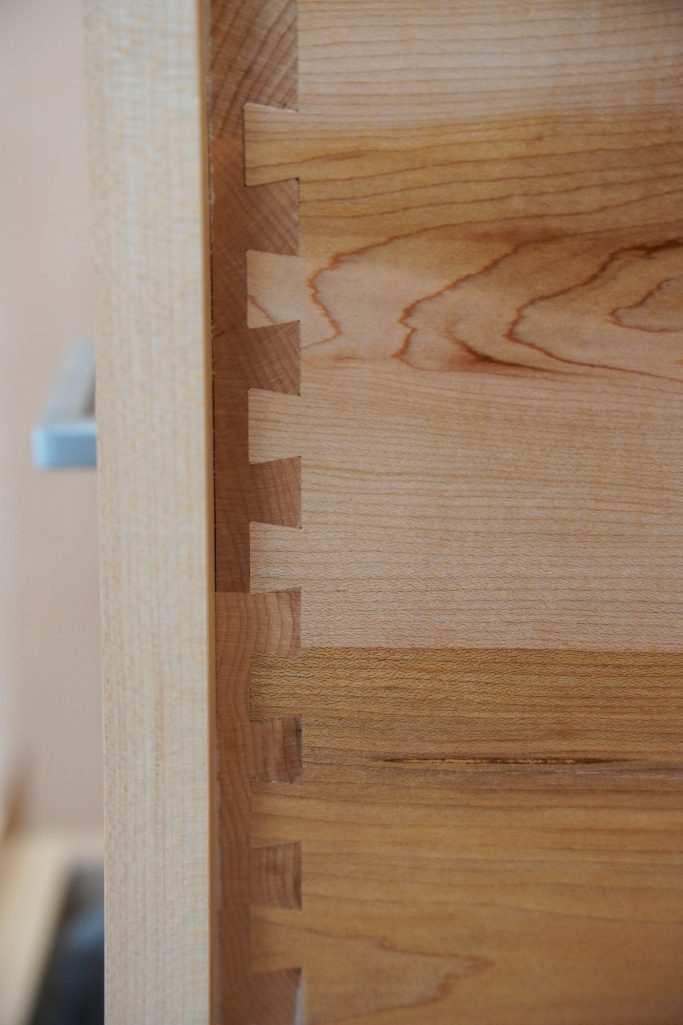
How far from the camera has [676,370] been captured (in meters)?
0.27

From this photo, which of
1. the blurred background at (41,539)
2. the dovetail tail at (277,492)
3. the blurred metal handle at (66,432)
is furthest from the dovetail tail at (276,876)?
the blurred background at (41,539)

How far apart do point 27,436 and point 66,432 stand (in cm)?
52

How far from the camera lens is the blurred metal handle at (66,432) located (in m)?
0.63

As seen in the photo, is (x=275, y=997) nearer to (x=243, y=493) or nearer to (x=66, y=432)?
(x=243, y=493)

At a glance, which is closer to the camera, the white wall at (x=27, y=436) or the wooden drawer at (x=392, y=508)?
the wooden drawer at (x=392, y=508)

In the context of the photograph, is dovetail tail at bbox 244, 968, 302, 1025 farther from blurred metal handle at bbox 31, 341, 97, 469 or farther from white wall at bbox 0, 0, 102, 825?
white wall at bbox 0, 0, 102, 825

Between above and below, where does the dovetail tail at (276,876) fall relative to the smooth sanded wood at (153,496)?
below

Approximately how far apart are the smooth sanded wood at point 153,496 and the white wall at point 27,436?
885mm

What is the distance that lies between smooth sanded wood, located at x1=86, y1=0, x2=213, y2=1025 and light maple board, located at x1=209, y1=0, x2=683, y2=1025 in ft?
0.06

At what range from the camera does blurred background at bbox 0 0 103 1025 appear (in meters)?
1.04

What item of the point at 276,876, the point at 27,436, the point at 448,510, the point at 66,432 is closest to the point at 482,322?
the point at 448,510

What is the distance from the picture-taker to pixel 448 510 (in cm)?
27

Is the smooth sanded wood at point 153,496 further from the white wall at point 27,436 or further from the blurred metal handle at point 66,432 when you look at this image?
the white wall at point 27,436

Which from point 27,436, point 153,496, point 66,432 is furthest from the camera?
point 27,436
